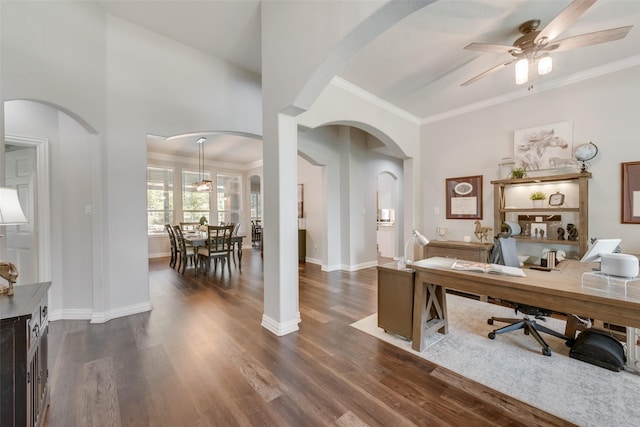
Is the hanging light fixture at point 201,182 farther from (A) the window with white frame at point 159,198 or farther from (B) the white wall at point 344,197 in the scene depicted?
(B) the white wall at point 344,197

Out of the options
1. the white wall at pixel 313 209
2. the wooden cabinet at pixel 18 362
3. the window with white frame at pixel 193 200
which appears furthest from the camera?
the window with white frame at pixel 193 200

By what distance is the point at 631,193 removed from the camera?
3.10 meters

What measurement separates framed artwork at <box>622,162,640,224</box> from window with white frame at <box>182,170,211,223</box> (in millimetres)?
8852

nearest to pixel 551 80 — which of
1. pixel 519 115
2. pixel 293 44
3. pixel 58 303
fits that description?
pixel 519 115

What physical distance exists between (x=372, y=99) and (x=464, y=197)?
91.5 inches

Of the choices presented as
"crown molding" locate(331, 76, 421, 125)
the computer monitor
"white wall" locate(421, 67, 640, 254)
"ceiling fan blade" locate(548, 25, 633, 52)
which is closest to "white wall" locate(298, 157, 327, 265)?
"crown molding" locate(331, 76, 421, 125)

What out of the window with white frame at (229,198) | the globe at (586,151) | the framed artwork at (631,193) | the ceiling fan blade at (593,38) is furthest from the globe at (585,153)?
the window with white frame at (229,198)

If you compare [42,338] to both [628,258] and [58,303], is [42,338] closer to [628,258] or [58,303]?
[58,303]

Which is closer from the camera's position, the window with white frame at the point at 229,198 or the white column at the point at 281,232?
the white column at the point at 281,232

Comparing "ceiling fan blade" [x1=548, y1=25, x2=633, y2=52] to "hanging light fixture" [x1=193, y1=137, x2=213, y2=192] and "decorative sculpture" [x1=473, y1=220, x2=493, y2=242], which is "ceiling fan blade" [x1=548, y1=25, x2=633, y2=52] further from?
"hanging light fixture" [x1=193, y1=137, x2=213, y2=192]

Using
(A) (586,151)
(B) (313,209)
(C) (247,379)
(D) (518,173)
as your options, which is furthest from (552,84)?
(C) (247,379)

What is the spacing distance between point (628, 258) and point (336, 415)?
195 centimetres

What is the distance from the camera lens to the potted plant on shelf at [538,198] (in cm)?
369

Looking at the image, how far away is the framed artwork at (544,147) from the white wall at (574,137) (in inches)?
3.6
